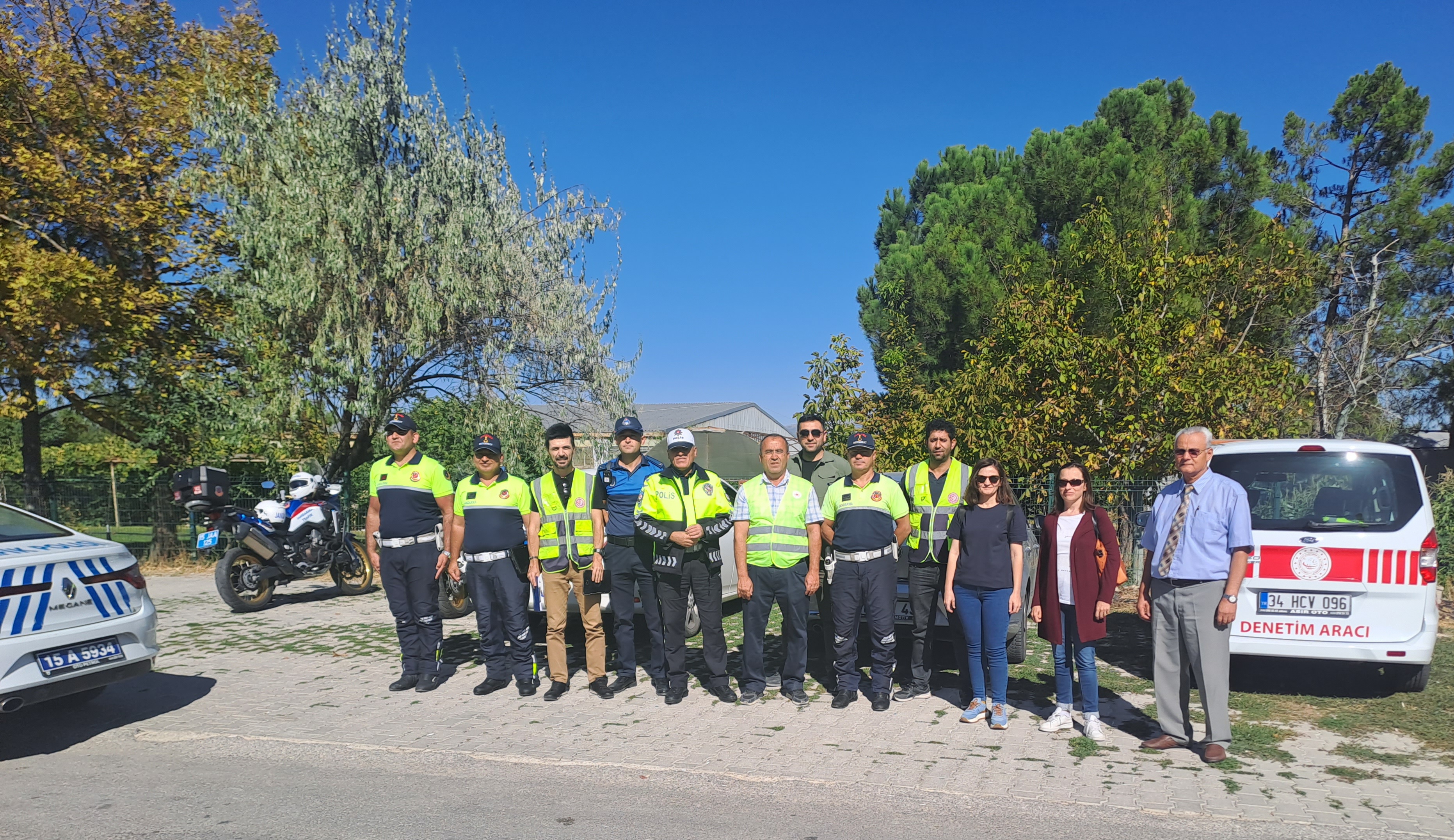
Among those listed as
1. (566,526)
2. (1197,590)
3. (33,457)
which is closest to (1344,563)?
(1197,590)

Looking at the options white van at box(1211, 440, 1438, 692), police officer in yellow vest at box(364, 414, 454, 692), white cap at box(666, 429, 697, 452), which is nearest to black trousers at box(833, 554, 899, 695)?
white cap at box(666, 429, 697, 452)

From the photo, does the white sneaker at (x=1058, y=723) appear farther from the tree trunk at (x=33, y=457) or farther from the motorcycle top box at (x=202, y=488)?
the tree trunk at (x=33, y=457)

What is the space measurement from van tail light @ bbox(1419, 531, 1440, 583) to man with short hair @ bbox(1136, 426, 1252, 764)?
5.58ft

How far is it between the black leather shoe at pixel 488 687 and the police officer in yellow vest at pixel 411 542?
0.40m

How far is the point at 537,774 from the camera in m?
5.10

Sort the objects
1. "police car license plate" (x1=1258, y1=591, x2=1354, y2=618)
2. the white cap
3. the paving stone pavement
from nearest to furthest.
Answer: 1. the paving stone pavement
2. "police car license plate" (x1=1258, y1=591, x2=1354, y2=618)
3. the white cap

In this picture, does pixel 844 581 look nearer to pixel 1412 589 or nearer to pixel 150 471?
pixel 1412 589

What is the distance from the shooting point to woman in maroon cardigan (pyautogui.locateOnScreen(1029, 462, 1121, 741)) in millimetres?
5477

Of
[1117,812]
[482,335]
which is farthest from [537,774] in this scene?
[482,335]

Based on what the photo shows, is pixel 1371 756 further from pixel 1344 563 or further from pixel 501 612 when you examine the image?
pixel 501 612

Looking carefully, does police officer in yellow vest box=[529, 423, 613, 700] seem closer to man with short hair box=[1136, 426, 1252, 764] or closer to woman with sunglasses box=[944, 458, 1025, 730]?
woman with sunglasses box=[944, 458, 1025, 730]

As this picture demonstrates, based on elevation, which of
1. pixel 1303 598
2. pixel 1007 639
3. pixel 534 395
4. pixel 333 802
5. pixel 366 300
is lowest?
pixel 333 802

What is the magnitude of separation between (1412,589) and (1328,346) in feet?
49.1

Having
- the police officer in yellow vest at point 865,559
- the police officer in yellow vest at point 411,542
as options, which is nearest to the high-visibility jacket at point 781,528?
the police officer in yellow vest at point 865,559
